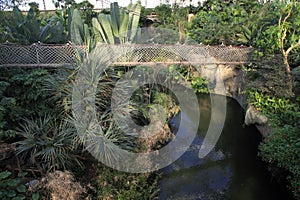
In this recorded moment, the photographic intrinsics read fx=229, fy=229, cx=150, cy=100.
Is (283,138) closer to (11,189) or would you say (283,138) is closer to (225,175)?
(225,175)

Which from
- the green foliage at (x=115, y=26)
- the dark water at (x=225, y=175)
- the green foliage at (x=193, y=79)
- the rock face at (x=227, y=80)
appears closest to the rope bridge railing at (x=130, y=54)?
the rock face at (x=227, y=80)

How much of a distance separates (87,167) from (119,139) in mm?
711

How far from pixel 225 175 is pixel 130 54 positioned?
128 inches

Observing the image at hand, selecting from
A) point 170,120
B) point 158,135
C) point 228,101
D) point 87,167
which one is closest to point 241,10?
point 228,101

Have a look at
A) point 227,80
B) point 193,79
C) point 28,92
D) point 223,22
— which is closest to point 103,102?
point 28,92

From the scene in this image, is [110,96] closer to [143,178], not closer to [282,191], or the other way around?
[143,178]

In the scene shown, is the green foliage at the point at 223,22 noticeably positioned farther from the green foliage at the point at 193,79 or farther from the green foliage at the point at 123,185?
the green foliage at the point at 123,185

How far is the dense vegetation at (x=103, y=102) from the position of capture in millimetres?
3432

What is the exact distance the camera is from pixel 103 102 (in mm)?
4273

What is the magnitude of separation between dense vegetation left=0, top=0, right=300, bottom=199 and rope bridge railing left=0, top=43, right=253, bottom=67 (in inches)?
9.2

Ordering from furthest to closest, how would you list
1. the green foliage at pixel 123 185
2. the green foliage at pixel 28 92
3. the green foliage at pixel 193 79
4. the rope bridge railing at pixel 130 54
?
the green foliage at pixel 193 79, the rope bridge railing at pixel 130 54, the green foliage at pixel 28 92, the green foliage at pixel 123 185

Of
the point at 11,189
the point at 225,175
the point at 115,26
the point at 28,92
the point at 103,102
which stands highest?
the point at 115,26

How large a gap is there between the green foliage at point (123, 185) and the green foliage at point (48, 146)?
0.51 meters

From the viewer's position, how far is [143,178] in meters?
3.87
